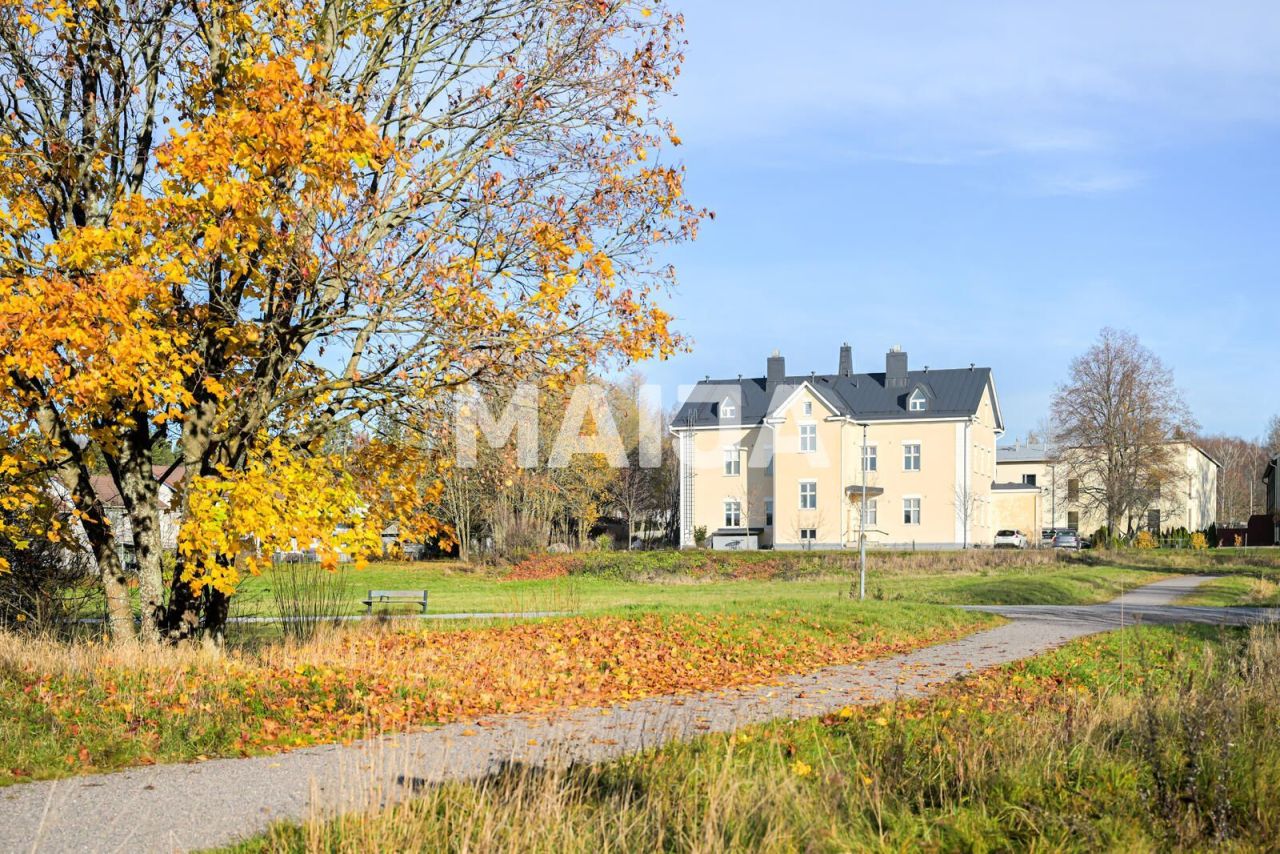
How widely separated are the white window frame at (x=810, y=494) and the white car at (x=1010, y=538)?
10473 mm

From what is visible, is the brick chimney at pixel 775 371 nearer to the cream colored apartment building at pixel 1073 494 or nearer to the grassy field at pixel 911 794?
the cream colored apartment building at pixel 1073 494

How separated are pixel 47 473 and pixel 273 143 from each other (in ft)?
14.9

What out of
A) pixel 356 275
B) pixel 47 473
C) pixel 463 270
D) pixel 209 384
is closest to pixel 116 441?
pixel 47 473

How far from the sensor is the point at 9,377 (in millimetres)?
10320

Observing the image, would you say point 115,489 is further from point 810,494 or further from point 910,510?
point 910,510

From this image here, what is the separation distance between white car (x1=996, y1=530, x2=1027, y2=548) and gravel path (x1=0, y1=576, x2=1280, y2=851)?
50057mm

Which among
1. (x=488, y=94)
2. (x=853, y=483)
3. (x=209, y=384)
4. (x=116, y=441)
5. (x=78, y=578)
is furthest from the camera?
(x=853, y=483)

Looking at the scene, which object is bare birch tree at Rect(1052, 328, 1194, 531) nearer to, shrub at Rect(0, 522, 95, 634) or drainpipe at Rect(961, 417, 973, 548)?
drainpipe at Rect(961, 417, 973, 548)

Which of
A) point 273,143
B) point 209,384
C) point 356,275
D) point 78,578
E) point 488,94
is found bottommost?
point 78,578

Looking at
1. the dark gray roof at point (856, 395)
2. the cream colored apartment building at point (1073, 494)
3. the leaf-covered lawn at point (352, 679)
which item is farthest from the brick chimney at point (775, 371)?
the leaf-covered lawn at point (352, 679)

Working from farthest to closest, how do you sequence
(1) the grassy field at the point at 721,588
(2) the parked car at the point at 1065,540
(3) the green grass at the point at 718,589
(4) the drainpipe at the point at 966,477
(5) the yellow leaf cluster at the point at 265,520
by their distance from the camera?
(2) the parked car at the point at 1065,540 → (4) the drainpipe at the point at 966,477 → (1) the grassy field at the point at 721,588 → (3) the green grass at the point at 718,589 → (5) the yellow leaf cluster at the point at 265,520

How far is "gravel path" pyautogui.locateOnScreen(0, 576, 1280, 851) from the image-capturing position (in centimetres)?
576

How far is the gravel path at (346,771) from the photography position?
5.76 metres

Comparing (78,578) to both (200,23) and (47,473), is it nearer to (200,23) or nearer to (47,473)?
(47,473)
